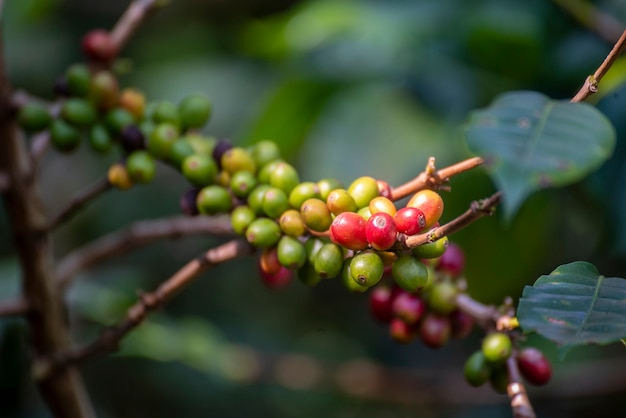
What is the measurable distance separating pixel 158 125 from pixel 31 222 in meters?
0.26

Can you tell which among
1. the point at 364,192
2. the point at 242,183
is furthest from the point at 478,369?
the point at 242,183

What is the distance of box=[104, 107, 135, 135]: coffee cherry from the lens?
109 centimetres

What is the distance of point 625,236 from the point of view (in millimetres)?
1125

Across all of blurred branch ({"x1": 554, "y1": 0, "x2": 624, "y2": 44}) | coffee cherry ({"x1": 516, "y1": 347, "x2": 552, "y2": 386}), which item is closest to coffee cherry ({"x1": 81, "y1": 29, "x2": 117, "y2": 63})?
coffee cherry ({"x1": 516, "y1": 347, "x2": 552, "y2": 386})

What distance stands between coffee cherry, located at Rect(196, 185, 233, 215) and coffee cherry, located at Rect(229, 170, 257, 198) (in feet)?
0.05

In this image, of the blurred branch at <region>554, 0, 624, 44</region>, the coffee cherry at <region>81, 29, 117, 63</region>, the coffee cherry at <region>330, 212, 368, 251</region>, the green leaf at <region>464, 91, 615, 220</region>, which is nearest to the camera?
the green leaf at <region>464, 91, 615, 220</region>

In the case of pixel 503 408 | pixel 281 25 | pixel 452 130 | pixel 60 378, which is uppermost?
pixel 281 25

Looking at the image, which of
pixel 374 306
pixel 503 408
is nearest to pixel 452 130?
pixel 374 306

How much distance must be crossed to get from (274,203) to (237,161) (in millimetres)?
120

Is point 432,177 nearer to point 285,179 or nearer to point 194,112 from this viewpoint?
point 285,179

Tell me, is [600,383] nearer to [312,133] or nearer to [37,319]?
[312,133]

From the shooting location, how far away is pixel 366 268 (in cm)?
74

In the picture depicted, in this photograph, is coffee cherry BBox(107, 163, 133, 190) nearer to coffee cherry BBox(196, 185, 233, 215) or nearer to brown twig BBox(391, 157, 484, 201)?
coffee cherry BBox(196, 185, 233, 215)

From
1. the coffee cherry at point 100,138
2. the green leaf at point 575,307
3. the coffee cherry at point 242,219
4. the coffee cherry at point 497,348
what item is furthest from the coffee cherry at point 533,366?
the coffee cherry at point 100,138
